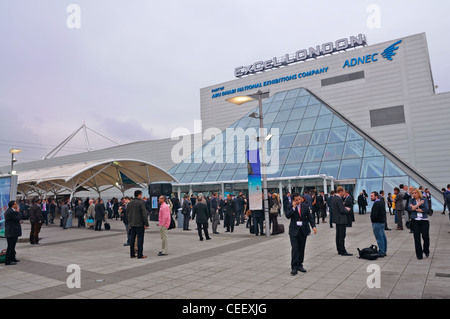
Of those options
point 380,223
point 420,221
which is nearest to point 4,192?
point 380,223

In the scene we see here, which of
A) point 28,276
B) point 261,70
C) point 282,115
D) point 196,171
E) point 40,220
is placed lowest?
point 28,276

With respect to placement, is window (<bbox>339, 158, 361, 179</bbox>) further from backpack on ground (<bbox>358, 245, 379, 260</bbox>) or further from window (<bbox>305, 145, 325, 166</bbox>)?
backpack on ground (<bbox>358, 245, 379, 260</bbox>)

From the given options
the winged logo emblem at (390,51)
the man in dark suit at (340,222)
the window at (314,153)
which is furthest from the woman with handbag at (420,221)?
the winged logo emblem at (390,51)

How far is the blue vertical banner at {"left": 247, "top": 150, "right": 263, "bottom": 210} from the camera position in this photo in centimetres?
1210

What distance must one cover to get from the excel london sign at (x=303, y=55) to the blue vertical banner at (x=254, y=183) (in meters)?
26.7

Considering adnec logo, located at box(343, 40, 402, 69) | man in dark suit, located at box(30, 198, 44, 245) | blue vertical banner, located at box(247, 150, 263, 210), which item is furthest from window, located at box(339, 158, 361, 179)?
man in dark suit, located at box(30, 198, 44, 245)

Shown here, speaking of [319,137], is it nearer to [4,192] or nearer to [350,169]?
[350,169]

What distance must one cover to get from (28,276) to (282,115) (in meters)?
25.8

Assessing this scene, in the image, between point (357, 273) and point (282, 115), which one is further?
point (282, 115)

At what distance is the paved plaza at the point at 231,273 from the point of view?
5049 millimetres

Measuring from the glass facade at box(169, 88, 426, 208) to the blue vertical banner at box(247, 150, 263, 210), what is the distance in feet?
27.1
